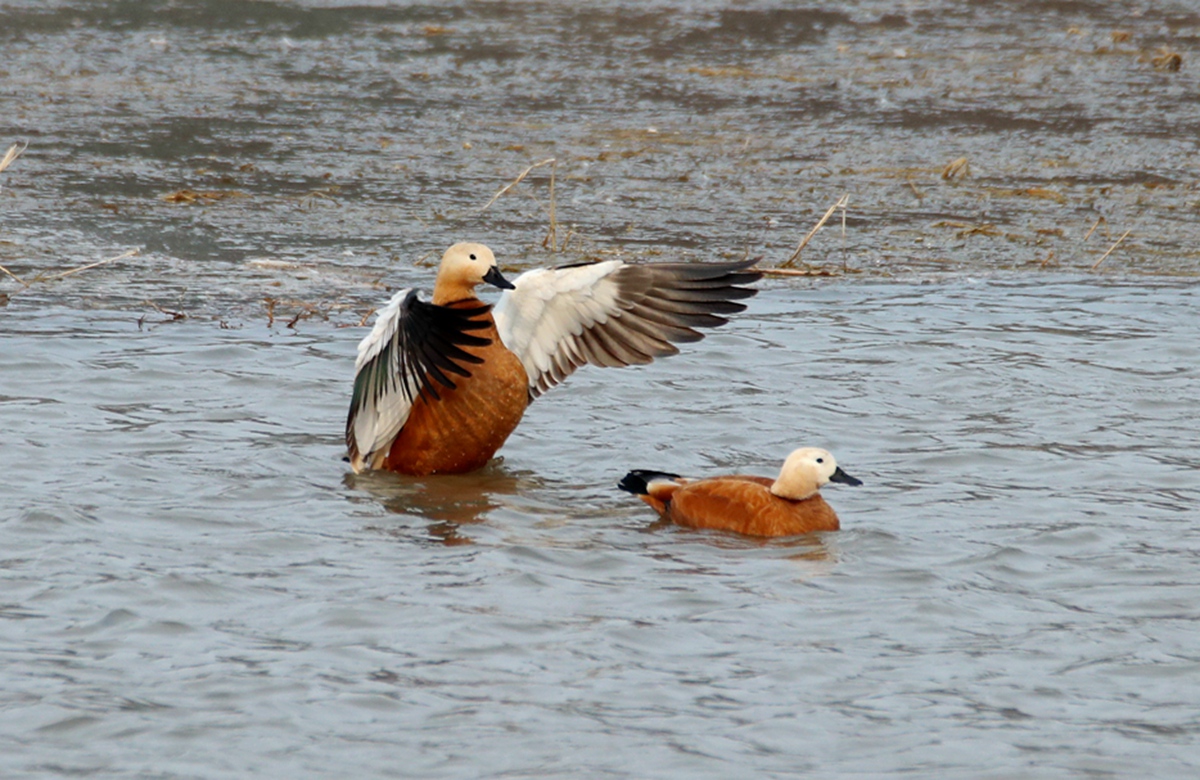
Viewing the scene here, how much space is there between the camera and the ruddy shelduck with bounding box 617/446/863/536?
6379mm

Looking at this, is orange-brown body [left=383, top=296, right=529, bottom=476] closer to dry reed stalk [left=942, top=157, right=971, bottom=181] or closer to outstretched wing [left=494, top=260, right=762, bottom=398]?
outstretched wing [left=494, top=260, right=762, bottom=398]

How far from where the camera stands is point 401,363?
6840 mm

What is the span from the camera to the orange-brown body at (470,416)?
705 cm

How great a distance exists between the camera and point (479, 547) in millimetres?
6195

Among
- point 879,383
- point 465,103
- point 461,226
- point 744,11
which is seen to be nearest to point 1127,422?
point 879,383

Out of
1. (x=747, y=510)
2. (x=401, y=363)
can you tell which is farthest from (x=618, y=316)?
(x=747, y=510)

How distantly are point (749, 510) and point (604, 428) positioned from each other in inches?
66.1

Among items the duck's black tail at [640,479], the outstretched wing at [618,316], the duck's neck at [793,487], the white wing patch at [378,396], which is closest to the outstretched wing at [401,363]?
the white wing patch at [378,396]

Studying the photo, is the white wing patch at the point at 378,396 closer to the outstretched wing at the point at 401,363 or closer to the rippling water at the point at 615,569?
the outstretched wing at the point at 401,363

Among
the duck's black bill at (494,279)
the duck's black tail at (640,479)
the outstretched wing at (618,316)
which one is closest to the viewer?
the duck's black tail at (640,479)

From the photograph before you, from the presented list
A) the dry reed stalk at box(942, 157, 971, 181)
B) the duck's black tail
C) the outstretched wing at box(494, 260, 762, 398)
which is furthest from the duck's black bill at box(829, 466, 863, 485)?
the dry reed stalk at box(942, 157, 971, 181)

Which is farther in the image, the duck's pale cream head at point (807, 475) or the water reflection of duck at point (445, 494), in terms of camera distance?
the water reflection of duck at point (445, 494)

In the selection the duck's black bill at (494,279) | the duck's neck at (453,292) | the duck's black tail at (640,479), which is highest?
the duck's black bill at (494,279)

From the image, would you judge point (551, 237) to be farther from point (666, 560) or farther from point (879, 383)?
point (666, 560)
